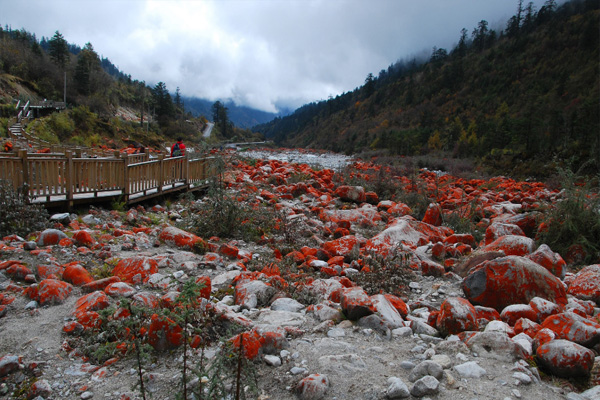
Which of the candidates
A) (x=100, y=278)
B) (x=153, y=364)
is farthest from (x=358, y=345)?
(x=100, y=278)

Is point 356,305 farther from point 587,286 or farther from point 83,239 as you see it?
point 83,239

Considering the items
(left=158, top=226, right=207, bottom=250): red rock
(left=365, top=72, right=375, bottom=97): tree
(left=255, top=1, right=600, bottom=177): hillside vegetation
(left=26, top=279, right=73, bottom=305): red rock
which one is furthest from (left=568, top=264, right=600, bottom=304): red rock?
(left=365, top=72, right=375, bottom=97): tree

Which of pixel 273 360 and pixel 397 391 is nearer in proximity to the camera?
pixel 397 391

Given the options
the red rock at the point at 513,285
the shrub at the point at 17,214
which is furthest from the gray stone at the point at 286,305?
the shrub at the point at 17,214

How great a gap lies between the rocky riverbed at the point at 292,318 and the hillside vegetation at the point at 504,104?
15638 mm

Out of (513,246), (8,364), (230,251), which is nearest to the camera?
(8,364)

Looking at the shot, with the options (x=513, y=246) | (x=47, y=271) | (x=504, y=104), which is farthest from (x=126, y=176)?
(x=504, y=104)

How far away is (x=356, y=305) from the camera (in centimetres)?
371

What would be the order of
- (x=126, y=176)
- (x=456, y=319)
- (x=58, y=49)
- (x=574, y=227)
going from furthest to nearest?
(x=58, y=49) < (x=126, y=176) < (x=574, y=227) < (x=456, y=319)

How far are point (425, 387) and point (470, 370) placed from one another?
1.61ft

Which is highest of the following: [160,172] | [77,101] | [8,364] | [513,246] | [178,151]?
[77,101]

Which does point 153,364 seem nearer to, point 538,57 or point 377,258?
point 377,258

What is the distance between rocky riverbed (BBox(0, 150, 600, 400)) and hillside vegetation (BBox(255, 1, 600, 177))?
15.6 metres

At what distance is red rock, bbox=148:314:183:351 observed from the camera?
3.16 meters
